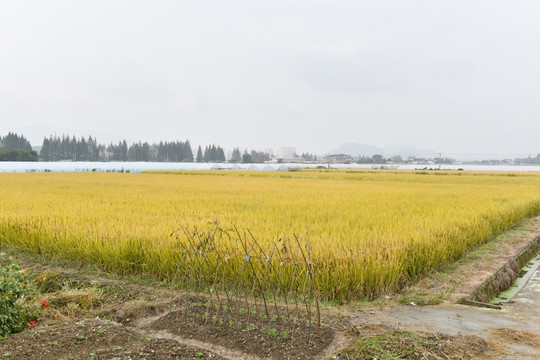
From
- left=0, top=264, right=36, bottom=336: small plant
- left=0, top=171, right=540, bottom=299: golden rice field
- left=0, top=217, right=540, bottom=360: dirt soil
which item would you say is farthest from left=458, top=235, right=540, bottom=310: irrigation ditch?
left=0, top=264, right=36, bottom=336: small plant

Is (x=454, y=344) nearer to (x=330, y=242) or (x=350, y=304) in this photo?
(x=350, y=304)

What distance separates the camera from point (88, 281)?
4820 millimetres

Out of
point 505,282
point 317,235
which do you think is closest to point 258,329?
point 317,235

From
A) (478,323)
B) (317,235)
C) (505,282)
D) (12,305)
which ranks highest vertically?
(317,235)

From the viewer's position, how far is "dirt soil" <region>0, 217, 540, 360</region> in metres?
2.92

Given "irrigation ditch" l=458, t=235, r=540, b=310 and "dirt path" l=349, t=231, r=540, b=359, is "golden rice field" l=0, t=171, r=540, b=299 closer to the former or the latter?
"dirt path" l=349, t=231, r=540, b=359

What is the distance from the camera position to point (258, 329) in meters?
3.31

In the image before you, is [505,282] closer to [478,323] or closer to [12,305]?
[478,323]

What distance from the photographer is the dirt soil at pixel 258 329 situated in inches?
115

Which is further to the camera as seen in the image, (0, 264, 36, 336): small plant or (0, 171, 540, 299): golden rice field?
(0, 171, 540, 299): golden rice field

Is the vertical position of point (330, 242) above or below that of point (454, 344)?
above

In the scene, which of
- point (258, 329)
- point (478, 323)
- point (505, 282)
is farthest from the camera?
point (505, 282)

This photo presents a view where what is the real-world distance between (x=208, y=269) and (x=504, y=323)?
9.10 feet

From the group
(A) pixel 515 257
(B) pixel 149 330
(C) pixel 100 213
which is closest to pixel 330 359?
(B) pixel 149 330
